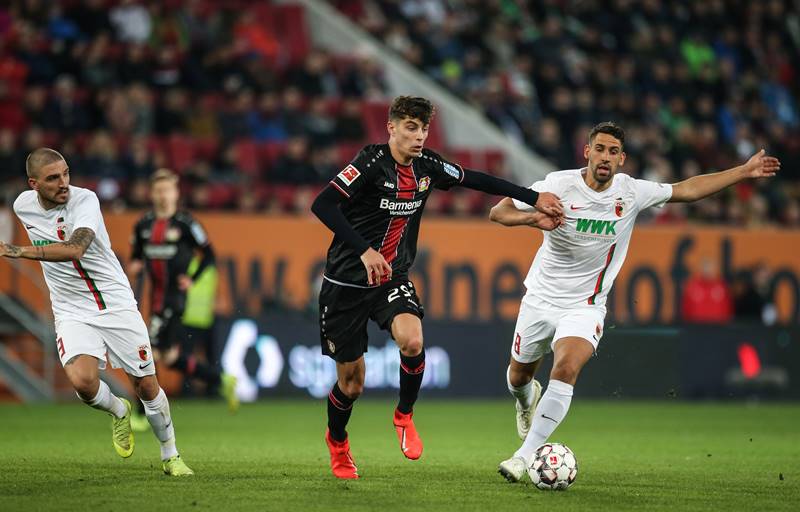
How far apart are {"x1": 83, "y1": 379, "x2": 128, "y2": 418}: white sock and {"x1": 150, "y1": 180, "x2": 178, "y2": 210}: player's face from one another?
3.80 m

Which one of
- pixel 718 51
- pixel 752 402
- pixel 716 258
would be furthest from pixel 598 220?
pixel 718 51

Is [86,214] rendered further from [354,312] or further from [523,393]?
[523,393]

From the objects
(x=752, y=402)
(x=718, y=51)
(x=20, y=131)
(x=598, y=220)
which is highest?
(x=718, y=51)

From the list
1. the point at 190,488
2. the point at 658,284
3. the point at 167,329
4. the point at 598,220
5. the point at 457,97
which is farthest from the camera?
the point at 457,97

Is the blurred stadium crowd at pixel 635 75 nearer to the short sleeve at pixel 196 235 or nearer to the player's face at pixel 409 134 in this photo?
the short sleeve at pixel 196 235

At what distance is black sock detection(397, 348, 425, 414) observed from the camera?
28.2 feet

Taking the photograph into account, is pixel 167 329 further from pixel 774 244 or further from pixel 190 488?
pixel 774 244

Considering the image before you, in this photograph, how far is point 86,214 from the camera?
860 cm

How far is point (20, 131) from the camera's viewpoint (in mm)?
18109

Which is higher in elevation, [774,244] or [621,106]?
[621,106]

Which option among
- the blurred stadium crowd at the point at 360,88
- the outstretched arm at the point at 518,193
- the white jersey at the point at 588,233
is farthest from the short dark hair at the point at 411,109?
the blurred stadium crowd at the point at 360,88

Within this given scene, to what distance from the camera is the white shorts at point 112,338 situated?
8734 millimetres

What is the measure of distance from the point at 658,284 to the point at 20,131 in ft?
31.7

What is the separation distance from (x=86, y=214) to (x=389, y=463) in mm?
3018
